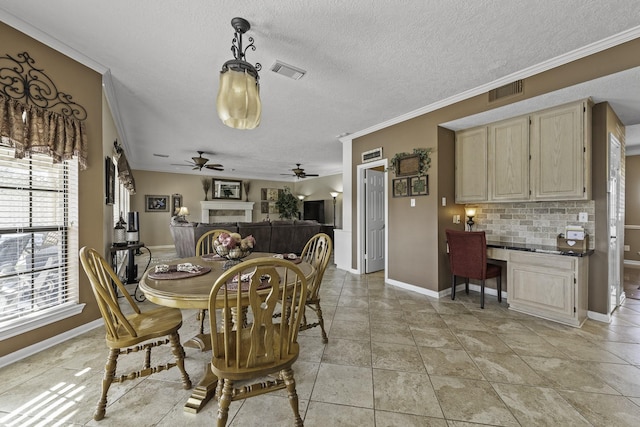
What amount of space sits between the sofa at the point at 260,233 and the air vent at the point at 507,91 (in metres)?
4.64

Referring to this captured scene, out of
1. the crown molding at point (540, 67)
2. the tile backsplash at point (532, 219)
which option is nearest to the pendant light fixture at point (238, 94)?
the crown molding at point (540, 67)

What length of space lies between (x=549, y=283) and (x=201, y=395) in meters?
3.40

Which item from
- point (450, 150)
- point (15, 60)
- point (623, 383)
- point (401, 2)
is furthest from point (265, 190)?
point (623, 383)

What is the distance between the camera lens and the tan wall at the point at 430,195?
2.69m

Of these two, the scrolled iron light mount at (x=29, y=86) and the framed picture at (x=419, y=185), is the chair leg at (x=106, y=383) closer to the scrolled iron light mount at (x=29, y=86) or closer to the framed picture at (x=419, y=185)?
the scrolled iron light mount at (x=29, y=86)

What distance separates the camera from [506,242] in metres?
3.63

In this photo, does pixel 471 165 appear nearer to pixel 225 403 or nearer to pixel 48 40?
pixel 225 403

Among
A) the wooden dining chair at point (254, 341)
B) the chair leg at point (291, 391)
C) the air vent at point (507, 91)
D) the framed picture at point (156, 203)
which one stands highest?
the air vent at point (507, 91)

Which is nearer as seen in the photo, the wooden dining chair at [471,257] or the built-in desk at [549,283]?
the built-in desk at [549,283]

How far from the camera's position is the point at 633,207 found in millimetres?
5461

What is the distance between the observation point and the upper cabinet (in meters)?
2.76

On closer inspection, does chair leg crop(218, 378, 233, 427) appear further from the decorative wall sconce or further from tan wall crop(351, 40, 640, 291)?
the decorative wall sconce

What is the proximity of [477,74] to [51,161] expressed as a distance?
13.5 feet

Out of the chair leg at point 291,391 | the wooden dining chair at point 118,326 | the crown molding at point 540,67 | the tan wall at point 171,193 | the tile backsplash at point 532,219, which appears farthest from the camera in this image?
the tan wall at point 171,193
